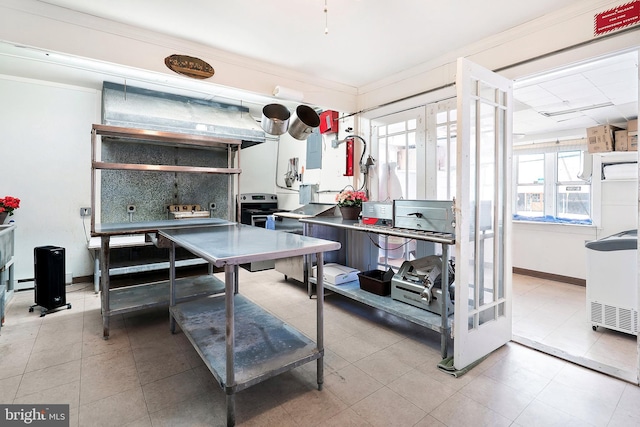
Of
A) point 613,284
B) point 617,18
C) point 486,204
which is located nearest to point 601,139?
point 613,284

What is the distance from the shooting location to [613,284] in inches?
118

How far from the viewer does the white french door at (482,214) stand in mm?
2342

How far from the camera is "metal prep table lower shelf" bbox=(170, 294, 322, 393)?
6.33ft

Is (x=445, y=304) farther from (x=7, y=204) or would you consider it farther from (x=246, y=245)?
(x=7, y=204)

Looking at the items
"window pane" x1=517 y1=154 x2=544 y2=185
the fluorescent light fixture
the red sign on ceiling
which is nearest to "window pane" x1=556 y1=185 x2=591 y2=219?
"window pane" x1=517 y1=154 x2=544 y2=185

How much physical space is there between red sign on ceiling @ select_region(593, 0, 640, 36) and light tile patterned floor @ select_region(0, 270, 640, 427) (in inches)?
100

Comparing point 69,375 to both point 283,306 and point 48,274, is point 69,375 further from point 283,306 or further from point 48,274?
point 283,306

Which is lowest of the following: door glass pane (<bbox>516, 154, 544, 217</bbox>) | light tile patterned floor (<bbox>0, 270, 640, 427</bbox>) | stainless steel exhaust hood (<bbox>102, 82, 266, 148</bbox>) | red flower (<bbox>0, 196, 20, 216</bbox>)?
light tile patterned floor (<bbox>0, 270, 640, 427</bbox>)

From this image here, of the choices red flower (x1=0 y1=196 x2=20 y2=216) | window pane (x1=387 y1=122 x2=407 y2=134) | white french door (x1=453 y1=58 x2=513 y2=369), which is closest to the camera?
white french door (x1=453 y1=58 x2=513 y2=369)

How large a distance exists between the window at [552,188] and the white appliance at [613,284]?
8.10ft


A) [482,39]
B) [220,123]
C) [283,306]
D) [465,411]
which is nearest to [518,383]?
[465,411]

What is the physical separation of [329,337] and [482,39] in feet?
10.6

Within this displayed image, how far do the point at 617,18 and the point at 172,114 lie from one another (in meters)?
4.60

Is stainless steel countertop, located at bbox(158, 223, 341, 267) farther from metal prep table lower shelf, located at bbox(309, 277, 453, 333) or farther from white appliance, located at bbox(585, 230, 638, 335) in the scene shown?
white appliance, located at bbox(585, 230, 638, 335)
